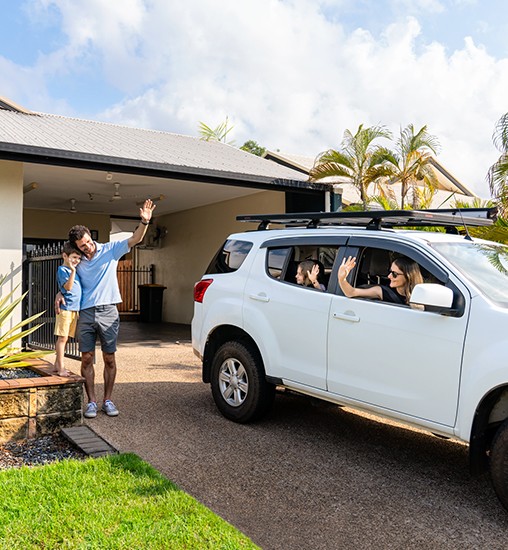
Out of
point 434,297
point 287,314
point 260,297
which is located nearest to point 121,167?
point 260,297

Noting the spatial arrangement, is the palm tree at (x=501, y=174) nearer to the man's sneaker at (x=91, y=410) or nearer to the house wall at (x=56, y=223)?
the man's sneaker at (x=91, y=410)

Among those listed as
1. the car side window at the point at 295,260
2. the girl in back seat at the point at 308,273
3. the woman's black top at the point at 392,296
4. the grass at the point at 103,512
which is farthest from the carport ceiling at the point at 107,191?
the grass at the point at 103,512

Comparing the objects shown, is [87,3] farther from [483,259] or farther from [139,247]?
[139,247]

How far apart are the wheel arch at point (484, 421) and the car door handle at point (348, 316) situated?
1.17 meters

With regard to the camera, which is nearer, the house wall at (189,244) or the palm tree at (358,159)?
the palm tree at (358,159)

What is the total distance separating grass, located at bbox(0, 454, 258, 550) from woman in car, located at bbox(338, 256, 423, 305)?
2.03m

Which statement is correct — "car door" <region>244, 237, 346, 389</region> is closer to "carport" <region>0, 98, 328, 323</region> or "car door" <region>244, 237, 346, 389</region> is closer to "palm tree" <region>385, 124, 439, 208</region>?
"carport" <region>0, 98, 328, 323</region>

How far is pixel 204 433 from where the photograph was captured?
5457 mm

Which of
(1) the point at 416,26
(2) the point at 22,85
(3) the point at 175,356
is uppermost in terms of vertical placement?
(2) the point at 22,85

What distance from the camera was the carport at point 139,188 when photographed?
941 centimetres

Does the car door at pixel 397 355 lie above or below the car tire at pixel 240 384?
above

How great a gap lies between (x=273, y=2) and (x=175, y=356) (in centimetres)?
580

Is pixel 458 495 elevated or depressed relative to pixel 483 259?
depressed

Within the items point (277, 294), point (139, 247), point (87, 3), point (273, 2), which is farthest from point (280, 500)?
point (139, 247)
